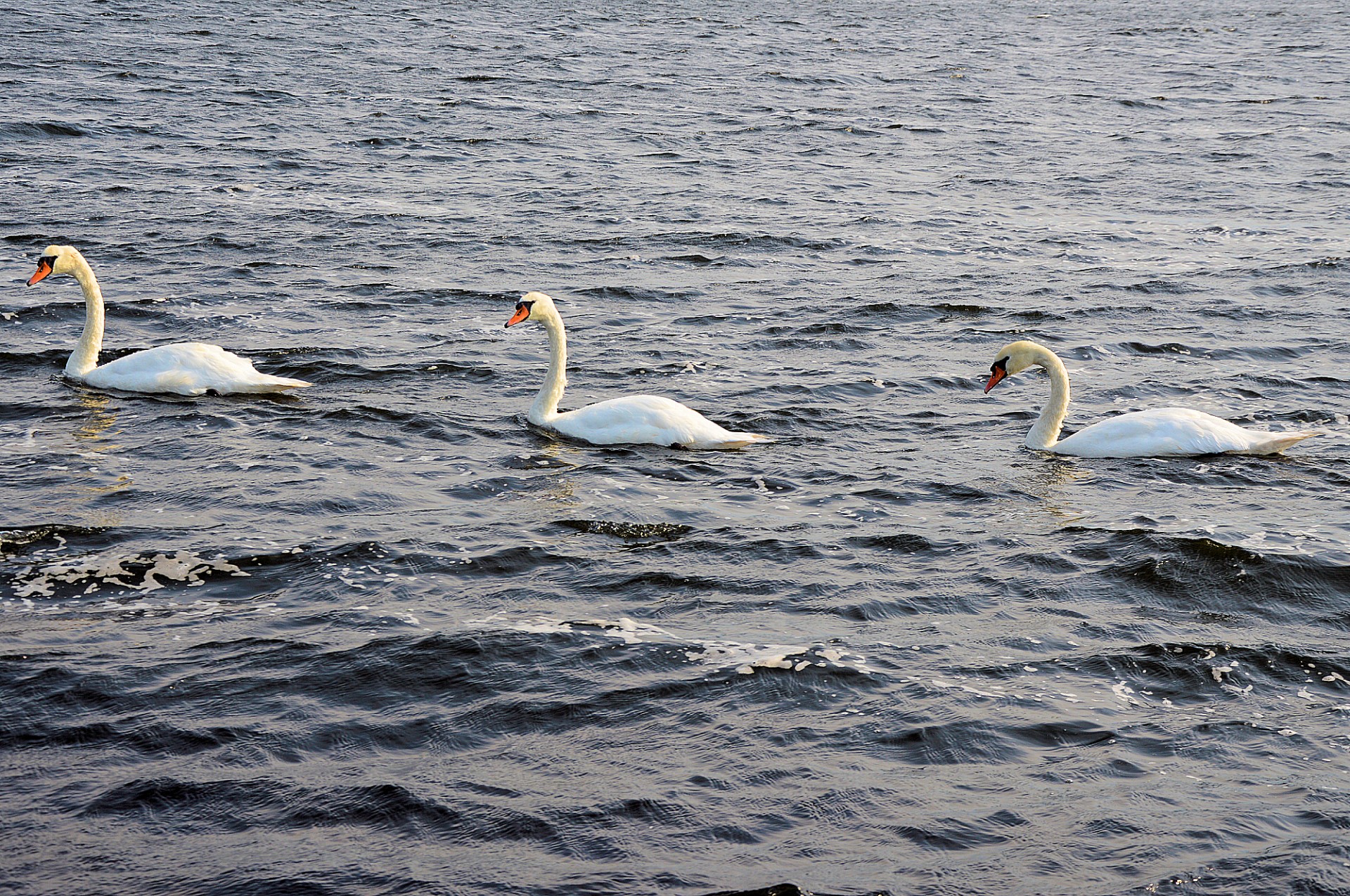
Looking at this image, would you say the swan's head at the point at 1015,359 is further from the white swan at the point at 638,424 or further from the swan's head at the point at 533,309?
the swan's head at the point at 533,309

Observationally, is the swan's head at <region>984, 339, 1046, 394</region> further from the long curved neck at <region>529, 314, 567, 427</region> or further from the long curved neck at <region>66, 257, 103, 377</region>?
the long curved neck at <region>66, 257, 103, 377</region>

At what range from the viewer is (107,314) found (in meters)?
15.9

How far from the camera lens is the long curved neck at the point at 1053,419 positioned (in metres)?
12.7

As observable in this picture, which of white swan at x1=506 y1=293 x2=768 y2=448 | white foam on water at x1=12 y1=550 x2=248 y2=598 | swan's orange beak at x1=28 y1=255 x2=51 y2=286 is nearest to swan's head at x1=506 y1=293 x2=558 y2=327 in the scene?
white swan at x1=506 y1=293 x2=768 y2=448

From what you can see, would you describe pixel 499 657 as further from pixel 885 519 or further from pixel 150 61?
pixel 150 61

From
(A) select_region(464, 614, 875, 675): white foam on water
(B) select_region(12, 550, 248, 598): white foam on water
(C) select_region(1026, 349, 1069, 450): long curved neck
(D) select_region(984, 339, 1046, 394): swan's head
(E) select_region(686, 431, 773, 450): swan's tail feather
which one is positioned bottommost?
(B) select_region(12, 550, 248, 598): white foam on water

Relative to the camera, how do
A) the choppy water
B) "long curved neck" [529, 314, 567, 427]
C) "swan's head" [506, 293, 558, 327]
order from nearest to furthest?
the choppy water, "long curved neck" [529, 314, 567, 427], "swan's head" [506, 293, 558, 327]

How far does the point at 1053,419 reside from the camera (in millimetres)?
12703

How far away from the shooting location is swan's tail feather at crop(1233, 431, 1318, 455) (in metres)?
12.2

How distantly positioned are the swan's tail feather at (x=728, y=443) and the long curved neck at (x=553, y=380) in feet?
4.53

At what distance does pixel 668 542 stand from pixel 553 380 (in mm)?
3234

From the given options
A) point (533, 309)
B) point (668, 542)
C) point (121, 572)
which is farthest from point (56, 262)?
point (668, 542)

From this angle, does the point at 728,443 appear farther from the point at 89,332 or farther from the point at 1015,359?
the point at 89,332

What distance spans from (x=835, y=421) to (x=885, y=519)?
103 inches
